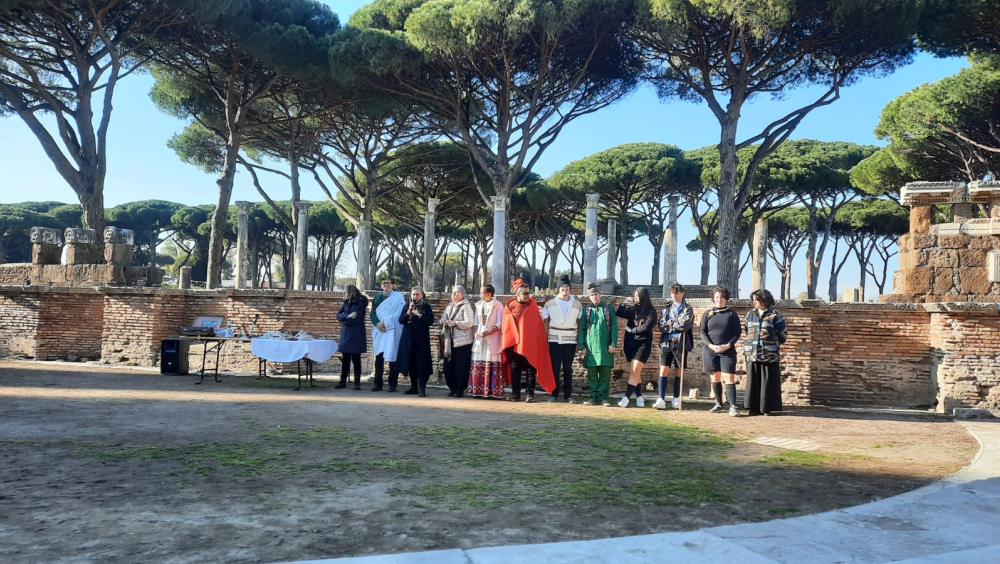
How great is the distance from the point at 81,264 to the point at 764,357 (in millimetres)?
12789

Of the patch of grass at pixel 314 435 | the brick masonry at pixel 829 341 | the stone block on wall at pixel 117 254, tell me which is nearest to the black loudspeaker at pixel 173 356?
the brick masonry at pixel 829 341

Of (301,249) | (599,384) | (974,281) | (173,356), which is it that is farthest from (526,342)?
(301,249)

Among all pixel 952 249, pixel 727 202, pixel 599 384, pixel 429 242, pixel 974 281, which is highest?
pixel 727 202

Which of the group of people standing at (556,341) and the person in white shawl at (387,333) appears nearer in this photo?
the group of people standing at (556,341)

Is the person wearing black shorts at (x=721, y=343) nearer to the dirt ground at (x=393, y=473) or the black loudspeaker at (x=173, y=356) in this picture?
the dirt ground at (x=393, y=473)

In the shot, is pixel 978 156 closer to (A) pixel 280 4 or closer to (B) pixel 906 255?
(B) pixel 906 255

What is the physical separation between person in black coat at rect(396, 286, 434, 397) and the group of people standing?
0.01 m

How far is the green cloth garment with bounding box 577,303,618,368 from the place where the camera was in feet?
26.7

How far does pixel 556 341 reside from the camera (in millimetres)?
8367

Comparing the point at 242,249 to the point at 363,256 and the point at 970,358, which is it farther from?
the point at 970,358

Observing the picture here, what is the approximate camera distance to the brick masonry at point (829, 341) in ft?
25.1

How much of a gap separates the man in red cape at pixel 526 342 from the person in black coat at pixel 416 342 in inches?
42.3

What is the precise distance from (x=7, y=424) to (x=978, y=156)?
20988 millimetres

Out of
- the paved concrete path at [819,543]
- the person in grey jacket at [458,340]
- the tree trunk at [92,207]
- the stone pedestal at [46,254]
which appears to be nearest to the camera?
the paved concrete path at [819,543]
